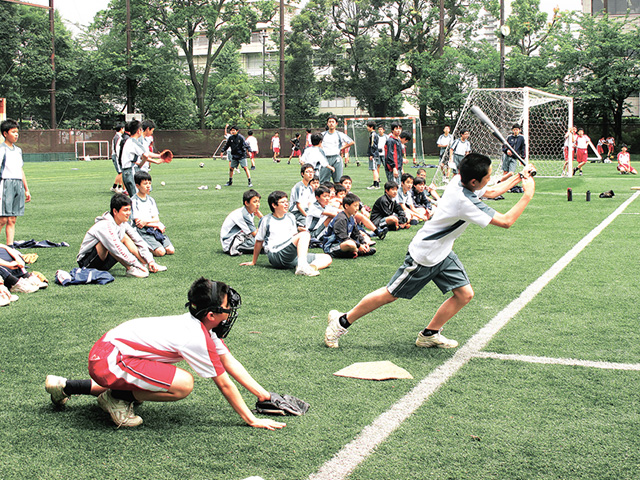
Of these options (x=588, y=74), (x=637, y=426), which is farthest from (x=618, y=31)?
(x=637, y=426)

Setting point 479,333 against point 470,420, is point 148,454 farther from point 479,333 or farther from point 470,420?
point 479,333

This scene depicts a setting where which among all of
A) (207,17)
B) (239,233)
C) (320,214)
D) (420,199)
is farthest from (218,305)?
(207,17)

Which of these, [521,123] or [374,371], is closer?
[374,371]

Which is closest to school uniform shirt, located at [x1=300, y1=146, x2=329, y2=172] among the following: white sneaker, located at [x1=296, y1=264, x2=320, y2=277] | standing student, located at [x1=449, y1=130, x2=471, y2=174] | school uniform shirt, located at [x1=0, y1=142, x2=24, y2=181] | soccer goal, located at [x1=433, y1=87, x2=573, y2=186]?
standing student, located at [x1=449, y1=130, x2=471, y2=174]

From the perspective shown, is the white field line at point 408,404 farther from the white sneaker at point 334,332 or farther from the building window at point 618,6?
the building window at point 618,6

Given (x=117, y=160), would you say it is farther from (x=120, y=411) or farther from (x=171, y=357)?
(x=171, y=357)

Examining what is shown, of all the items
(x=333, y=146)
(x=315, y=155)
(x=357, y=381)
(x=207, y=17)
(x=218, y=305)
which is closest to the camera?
(x=218, y=305)

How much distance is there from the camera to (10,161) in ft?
31.0

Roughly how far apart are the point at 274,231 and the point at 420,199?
17.6 ft

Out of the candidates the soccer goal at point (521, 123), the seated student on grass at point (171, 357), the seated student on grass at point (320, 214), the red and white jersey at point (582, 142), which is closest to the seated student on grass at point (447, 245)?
the seated student on grass at point (171, 357)

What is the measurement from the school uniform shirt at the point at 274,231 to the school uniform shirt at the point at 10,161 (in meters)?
3.70

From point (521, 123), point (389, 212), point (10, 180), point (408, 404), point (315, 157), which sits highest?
point (521, 123)

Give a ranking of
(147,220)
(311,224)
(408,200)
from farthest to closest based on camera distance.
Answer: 1. (408,200)
2. (311,224)
3. (147,220)

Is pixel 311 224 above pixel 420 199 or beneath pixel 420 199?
beneath
